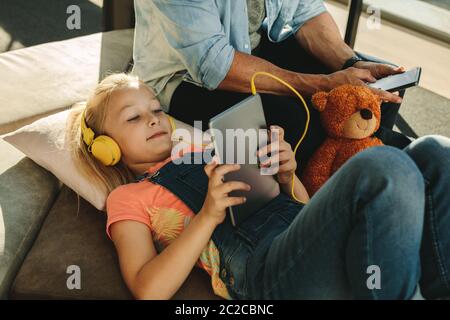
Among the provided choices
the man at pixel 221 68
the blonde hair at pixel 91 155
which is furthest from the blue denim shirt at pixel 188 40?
the blonde hair at pixel 91 155

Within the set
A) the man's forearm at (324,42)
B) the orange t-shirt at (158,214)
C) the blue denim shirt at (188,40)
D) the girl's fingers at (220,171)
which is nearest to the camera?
the girl's fingers at (220,171)

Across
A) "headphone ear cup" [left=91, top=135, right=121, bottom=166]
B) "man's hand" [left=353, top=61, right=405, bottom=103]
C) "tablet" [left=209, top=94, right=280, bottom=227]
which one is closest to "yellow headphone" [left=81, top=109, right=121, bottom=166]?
"headphone ear cup" [left=91, top=135, right=121, bottom=166]

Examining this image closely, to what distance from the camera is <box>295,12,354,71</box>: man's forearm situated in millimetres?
1609

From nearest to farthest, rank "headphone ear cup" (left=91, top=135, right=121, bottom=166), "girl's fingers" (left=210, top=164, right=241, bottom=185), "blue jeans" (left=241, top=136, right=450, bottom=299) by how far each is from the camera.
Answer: "blue jeans" (left=241, top=136, right=450, bottom=299)
"girl's fingers" (left=210, top=164, right=241, bottom=185)
"headphone ear cup" (left=91, top=135, right=121, bottom=166)

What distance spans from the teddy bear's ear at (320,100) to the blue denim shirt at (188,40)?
0.83 feet

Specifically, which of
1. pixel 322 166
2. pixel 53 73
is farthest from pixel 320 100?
pixel 53 73

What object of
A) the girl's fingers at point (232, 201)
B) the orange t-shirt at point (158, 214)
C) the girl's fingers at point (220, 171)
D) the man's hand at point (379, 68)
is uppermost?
the girl's fingers at point (220, 171)

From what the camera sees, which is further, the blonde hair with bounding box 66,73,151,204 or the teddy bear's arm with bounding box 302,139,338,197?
the teddy bear's arm with bounding box 302,139,338,197

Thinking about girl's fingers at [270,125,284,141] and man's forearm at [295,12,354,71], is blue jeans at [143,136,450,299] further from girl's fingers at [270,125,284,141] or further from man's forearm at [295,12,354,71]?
man's forearm at [295,12,354,71]

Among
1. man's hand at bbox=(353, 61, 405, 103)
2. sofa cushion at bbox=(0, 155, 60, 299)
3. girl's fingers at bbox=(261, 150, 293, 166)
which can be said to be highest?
man's hand at bbox=(353, 61, 405, 103)

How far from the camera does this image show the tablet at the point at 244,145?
91 cm

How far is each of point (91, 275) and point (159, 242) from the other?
16cm

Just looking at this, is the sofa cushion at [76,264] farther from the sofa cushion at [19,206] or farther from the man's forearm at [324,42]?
the man's forearm at [324,42]

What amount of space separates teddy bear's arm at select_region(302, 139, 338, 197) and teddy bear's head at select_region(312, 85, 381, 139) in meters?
0.06
